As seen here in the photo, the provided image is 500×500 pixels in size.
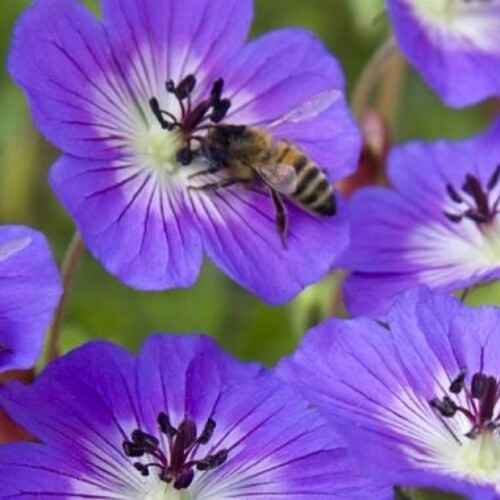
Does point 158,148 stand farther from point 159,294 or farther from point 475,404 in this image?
point 159,294

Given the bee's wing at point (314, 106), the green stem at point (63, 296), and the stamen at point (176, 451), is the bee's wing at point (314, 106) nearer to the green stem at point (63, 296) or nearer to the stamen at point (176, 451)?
the green stem at point (63, 296)

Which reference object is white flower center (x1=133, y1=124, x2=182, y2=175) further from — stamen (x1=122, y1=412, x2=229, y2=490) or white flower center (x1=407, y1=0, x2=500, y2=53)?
white flower center (x1=407, y1=0, x2=500, y2=53)

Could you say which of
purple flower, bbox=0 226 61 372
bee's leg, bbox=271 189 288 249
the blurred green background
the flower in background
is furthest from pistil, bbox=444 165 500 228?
purple flower, bbox=0 226 61 372

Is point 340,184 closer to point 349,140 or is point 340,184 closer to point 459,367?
point 349,140

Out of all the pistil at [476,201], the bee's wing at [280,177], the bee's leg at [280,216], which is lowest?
the pistil at [476,201]

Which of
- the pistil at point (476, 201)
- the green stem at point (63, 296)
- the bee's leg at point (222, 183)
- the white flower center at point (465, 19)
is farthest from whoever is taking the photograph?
the white flower center at point (465, 19)

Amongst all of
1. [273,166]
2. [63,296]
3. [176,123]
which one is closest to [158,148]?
[176,123]

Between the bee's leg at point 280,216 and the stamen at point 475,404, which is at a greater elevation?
the bee's leg at point 280,216

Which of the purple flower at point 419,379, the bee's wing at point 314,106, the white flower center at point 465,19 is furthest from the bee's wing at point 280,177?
the white flower center at point 465,19
